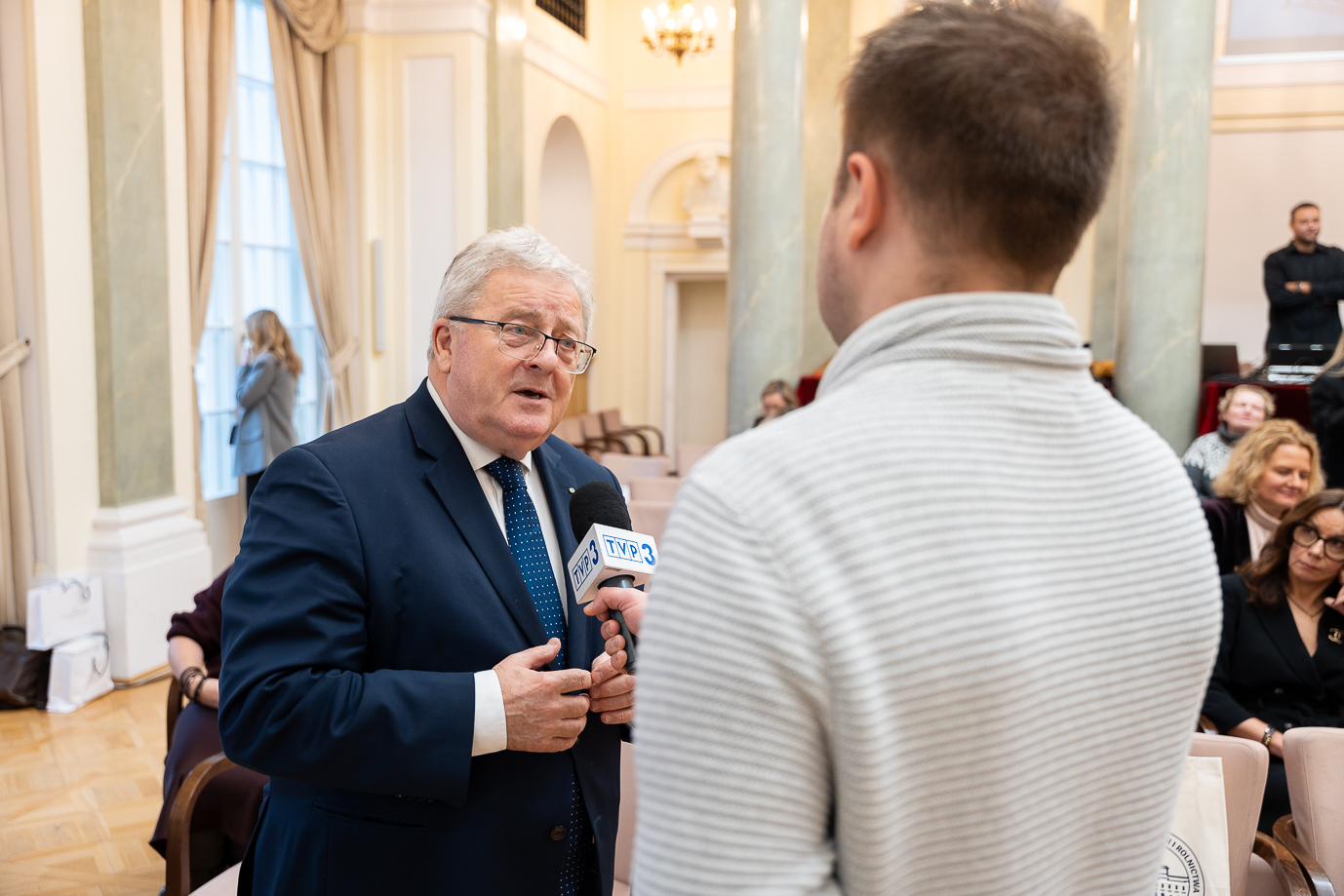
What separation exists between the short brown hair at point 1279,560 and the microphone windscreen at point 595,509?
9.36 feet

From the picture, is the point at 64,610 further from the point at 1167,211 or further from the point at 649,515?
the point at 1167,211

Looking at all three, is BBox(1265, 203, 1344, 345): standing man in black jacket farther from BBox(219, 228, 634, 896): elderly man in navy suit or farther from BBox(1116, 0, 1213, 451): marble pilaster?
BBox(219, 228, 634, 896): elderly man in navy suit

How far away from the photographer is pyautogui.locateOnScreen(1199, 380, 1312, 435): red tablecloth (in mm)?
7289

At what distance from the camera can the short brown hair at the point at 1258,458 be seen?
4605 millimetres

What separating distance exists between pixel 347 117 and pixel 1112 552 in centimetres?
871

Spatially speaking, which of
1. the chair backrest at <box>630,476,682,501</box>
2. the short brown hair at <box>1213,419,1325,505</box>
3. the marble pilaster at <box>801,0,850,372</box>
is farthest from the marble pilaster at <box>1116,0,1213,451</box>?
the marble pilaster at <box>801,0,850,372</box>

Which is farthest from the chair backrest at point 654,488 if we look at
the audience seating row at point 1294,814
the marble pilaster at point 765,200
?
the audience seating row at point 1294,814

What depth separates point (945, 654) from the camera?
2.36 ft

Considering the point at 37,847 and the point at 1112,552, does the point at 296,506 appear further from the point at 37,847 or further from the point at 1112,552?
the point at 37,847

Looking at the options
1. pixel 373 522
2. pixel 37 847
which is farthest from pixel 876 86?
pixel 37 847

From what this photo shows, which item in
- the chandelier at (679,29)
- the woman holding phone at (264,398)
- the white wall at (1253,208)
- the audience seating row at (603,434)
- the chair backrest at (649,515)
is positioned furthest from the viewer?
the white wall at (1253,208)

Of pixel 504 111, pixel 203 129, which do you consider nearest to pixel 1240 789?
pixel 203 129

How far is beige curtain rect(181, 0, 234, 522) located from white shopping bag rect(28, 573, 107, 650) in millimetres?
1148

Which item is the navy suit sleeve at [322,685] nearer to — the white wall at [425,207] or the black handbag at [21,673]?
the black handbag at [21,673]
